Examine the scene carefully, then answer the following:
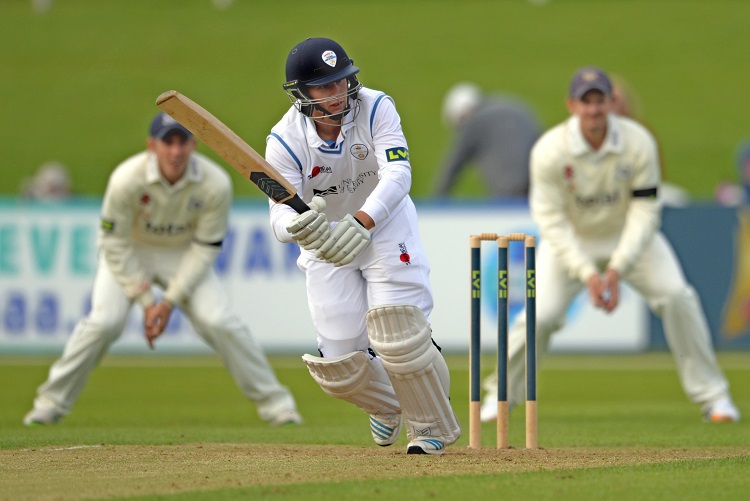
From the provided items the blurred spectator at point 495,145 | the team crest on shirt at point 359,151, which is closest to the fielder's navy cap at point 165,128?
the team crest on shirt at point 359,151

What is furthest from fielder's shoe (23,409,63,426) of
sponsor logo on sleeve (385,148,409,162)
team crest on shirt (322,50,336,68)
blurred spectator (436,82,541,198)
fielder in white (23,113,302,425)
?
blurred spectator (436,82,541,198)

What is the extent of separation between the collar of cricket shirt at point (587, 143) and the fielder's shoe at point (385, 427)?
2694 millimetres

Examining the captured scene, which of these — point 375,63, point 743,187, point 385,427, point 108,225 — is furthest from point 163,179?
point 375,63

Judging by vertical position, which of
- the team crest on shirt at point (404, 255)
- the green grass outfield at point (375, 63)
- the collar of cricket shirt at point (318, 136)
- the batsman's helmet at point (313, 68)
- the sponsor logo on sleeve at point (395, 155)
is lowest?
the team crest on shirt at point (404, 255)

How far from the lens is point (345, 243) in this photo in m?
5.91

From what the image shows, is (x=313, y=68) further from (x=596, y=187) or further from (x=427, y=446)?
(x=596, y=187)

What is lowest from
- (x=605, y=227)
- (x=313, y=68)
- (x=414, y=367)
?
(x=414, y=367)

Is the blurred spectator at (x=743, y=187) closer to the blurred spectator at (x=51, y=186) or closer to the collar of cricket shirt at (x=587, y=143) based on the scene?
the collar of cricket shirt at (x=587, y=143)

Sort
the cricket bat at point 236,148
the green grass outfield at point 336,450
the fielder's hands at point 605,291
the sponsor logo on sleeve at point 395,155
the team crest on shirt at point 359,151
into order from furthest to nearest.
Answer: the fielder's hands at point 605,291 → the team crest on shirt at point 359,151 → the sponsor logo on sleeve at point 395,155 → the cricket bat at point 236,148 → the green grass outfield at point 336,450

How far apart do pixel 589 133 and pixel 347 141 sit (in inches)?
112

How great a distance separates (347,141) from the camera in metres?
6.32

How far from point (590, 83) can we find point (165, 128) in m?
2.50

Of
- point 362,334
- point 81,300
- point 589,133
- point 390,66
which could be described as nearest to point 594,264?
point 589,133

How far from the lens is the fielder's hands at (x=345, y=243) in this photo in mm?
5906
